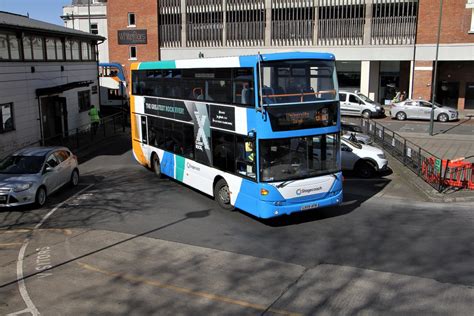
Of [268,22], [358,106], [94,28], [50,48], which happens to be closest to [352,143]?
[50,48]

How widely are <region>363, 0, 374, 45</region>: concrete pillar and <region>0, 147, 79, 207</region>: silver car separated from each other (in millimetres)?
30765

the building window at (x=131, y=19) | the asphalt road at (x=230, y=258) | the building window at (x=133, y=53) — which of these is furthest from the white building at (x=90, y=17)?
the asphalt road at (x=230, y=258)

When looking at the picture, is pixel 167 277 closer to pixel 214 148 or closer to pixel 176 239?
pixel 176 239

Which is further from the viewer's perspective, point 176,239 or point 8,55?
point 8,55

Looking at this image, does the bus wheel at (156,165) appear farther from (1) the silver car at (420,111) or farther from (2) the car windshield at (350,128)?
(1) the silver car at (420,111)

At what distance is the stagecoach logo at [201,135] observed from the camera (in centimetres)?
1408

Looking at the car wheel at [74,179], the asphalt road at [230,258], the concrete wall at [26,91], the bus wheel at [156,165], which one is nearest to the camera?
the asphalt road at [230,258]

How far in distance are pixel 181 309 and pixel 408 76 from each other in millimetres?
39134

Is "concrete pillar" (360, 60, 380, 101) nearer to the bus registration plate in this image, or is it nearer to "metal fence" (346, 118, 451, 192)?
"metal fence" (346, 118, 451, 192)

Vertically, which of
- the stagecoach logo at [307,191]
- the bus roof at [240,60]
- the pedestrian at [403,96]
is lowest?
the stagecoach logo at [307,191]

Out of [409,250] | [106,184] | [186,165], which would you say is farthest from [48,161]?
[409,250]

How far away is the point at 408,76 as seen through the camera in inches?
1677

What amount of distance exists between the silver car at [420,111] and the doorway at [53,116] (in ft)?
74.4

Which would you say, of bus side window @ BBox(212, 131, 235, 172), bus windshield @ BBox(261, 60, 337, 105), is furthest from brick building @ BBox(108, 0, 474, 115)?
bus windshield @ BBox(261, 60, 337, 105)
